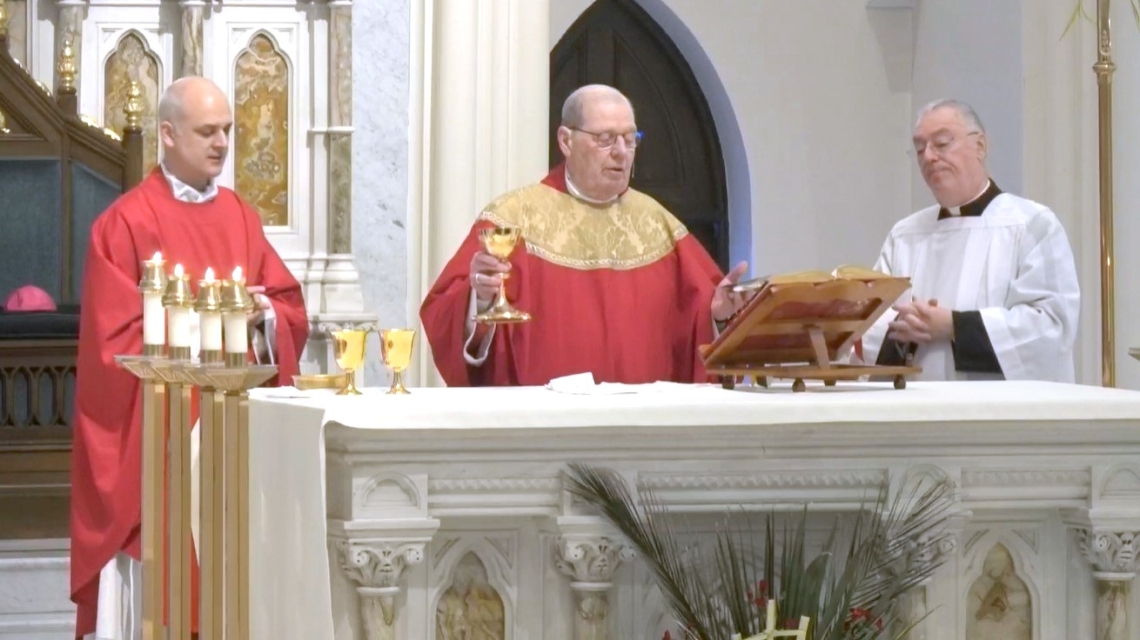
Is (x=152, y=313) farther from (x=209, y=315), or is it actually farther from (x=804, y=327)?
(x=804, y=327)

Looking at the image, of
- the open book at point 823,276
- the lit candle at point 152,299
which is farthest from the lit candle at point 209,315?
the open book at point 823,276

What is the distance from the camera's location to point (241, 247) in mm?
5988

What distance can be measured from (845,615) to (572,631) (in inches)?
23.8

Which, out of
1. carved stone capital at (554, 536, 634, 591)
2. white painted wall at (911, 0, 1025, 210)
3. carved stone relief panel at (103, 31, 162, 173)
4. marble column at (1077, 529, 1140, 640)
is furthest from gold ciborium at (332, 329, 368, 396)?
white painted wall at (911, 0, 1025, 210)

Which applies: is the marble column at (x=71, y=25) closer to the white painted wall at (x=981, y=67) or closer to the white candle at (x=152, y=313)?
the white candle at (x=152, y=313)

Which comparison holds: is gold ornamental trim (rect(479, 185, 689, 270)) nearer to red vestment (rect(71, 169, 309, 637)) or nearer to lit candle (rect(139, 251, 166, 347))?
red vestment (rect(71, 169, 309, 637))

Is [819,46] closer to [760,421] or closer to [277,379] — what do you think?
[277,379]

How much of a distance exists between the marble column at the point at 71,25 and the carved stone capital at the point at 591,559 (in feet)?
15.8

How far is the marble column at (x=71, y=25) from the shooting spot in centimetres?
788

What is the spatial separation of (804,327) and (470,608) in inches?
40.0

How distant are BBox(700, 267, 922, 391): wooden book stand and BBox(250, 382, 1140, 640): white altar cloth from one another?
0.09 metres

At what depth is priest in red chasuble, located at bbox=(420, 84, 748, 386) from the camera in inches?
211

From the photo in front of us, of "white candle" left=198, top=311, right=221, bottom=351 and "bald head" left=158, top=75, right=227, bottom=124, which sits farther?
"bald head" left=158, top=75, right=227, bottom=124

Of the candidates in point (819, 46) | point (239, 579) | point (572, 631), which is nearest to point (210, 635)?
point (239, 579)
